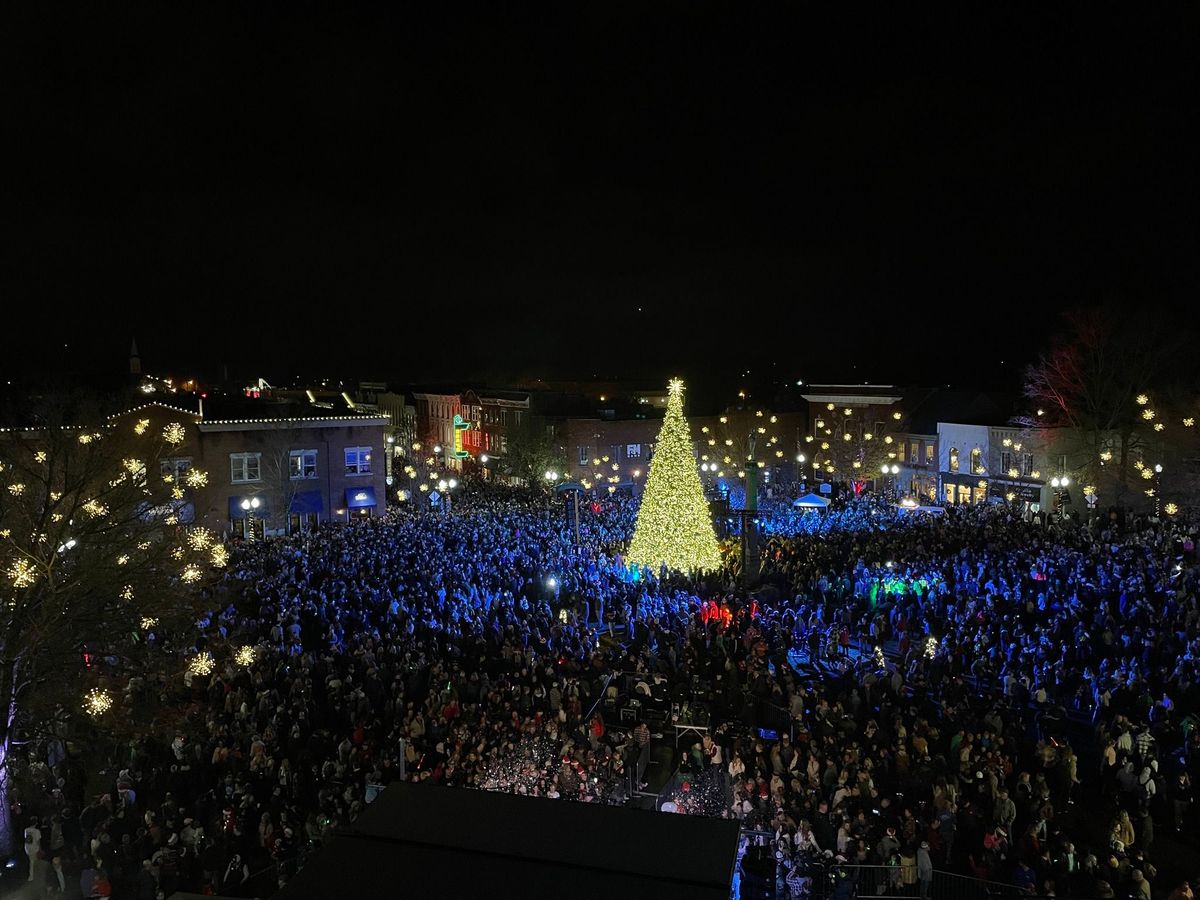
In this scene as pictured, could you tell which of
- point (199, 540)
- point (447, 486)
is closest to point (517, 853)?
point (199, 540)

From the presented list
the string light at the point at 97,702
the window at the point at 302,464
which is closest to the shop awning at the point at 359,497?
the window at the point at 302,464

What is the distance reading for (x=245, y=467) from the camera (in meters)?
34.6

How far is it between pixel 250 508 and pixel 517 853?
110 feet

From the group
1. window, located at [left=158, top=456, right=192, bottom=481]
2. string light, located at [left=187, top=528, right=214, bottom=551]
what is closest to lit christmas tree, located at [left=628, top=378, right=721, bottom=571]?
string light, located at [left=187, top=528, right=214, bottom=551]

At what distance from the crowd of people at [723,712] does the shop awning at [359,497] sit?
1325 centimetres

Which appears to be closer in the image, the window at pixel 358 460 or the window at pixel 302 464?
the window at pixel 302 464

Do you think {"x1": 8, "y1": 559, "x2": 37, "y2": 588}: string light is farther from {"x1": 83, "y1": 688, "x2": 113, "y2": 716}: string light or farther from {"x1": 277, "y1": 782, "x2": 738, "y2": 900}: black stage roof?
{"x1": 277, "y1": 782, "x2": 738, "y2": 900}: black stage roof

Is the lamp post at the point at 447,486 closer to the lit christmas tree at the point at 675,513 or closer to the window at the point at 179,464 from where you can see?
the window at the point at 179,464

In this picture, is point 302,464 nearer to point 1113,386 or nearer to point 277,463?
point 277,463

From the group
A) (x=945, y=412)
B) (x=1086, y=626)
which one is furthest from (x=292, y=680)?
(x=945, y=412)

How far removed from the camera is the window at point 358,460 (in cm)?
3725

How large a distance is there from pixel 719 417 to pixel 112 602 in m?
48.7

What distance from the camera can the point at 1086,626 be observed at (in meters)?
17.6

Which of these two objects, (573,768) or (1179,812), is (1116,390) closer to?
(1179,812)
